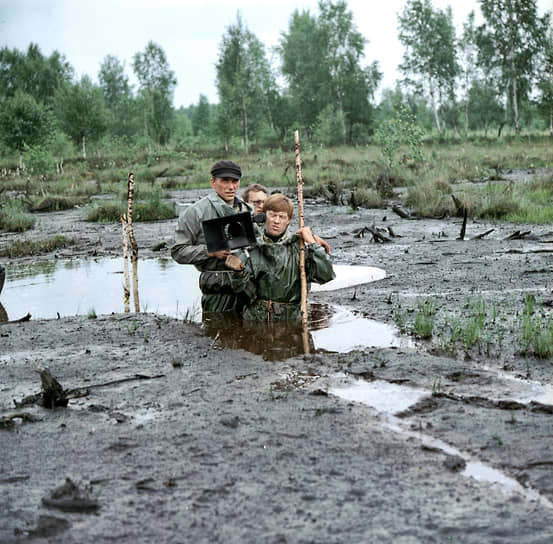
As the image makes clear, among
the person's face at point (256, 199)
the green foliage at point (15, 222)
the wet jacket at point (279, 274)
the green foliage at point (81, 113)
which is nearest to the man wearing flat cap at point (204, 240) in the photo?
the wet jacket at point (279, 274)

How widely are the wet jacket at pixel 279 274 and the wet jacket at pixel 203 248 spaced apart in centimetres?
32

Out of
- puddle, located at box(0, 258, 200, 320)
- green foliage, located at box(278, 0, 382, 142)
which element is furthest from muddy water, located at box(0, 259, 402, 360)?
green foliage, located at box(278, 0, 382, 142)

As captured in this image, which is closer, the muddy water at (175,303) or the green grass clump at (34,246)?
the muddy water at (175,303)

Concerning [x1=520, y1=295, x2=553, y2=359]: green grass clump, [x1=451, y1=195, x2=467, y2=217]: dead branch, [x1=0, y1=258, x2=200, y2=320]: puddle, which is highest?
[x1=451, y1=195, x2=467, y2=217]: dead branch

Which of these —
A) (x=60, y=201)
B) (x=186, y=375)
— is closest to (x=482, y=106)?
(x=60, y=201)

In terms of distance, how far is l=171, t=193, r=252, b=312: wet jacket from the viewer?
7.14m

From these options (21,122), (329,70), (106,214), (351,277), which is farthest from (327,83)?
(351,277)

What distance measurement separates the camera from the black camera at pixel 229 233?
6348mm

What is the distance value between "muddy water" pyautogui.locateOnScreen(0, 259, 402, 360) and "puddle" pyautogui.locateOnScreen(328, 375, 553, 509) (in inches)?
41.6

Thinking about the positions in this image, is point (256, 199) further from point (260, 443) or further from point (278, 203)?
point (260, 443)

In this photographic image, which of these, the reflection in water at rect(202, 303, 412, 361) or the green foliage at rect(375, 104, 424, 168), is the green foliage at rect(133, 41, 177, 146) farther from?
the reflection in water at rect(202, 303, 412, 361)

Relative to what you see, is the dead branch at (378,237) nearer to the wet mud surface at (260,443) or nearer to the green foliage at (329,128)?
the wet mud surface at (260,443)

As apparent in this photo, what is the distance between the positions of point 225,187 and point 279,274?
1.22 m

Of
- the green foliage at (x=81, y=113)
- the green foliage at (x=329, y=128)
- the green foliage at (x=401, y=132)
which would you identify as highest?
the green foliage at (x=81, y=113)
